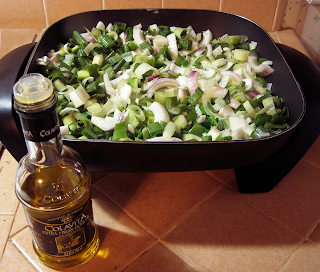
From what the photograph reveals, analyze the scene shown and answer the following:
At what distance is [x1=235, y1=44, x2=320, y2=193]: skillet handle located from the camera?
721mm

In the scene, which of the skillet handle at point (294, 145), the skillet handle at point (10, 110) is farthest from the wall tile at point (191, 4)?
the skillet handle at point (10, 110)

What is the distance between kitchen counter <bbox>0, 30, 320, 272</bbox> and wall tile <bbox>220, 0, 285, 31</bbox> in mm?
758

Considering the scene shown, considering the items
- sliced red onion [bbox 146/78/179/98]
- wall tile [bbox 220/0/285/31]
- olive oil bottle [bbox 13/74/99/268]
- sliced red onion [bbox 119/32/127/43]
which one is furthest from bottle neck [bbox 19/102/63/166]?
wall tile [bbox 220/0/285/31]

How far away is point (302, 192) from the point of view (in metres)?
0.83

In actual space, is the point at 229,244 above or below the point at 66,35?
below

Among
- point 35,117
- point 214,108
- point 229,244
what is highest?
point 35,117

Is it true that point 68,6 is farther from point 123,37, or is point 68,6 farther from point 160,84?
point 160,84

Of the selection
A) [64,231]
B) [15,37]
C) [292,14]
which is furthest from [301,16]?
[64,231]

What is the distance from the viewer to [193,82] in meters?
0.87

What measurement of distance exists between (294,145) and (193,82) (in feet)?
0.98

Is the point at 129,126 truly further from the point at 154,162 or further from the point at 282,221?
the point at 282,221

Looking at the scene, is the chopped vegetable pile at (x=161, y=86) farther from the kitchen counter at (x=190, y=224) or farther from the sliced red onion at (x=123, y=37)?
the kitchen counter at (x=190, y=224)

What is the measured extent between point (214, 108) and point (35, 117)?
1.68 ft

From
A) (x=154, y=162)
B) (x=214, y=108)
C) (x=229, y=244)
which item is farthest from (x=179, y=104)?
(x=229, y=244)
